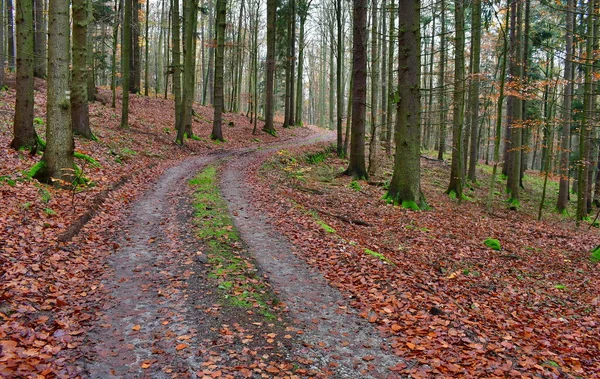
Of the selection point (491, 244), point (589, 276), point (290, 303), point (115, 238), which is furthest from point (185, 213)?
point (589, 276)

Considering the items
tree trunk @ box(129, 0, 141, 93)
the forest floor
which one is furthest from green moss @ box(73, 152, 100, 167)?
tree trunk @ box(129, 0, 141, 93)

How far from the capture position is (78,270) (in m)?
6.38

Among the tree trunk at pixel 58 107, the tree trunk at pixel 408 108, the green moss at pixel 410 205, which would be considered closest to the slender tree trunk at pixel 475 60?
the tree trunk at pixel 408 108

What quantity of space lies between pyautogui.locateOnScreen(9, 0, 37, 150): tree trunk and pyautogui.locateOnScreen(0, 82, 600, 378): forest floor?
66cm

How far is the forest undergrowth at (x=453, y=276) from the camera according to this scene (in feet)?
17.0

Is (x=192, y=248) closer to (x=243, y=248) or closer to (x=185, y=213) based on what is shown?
(x=243, y=248)

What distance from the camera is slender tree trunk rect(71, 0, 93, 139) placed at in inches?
477

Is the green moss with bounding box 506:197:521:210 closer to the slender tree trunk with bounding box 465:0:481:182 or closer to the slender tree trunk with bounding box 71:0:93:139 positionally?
the slender tree trunk with bounding box 465:0:481:182

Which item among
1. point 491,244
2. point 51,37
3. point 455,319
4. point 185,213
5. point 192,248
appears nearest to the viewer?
point 455,319

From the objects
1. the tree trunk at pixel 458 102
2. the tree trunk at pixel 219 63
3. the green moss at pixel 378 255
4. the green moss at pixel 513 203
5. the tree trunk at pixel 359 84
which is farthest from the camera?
the tree trunk at pixel 219 63

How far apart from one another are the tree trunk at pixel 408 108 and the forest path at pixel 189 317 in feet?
18.0

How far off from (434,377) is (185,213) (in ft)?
23.3

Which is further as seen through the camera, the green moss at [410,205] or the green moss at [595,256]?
the green moss at [410,205]

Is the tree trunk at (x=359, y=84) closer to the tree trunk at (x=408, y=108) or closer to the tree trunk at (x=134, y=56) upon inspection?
the tree trunk at (x=408, y=108)
